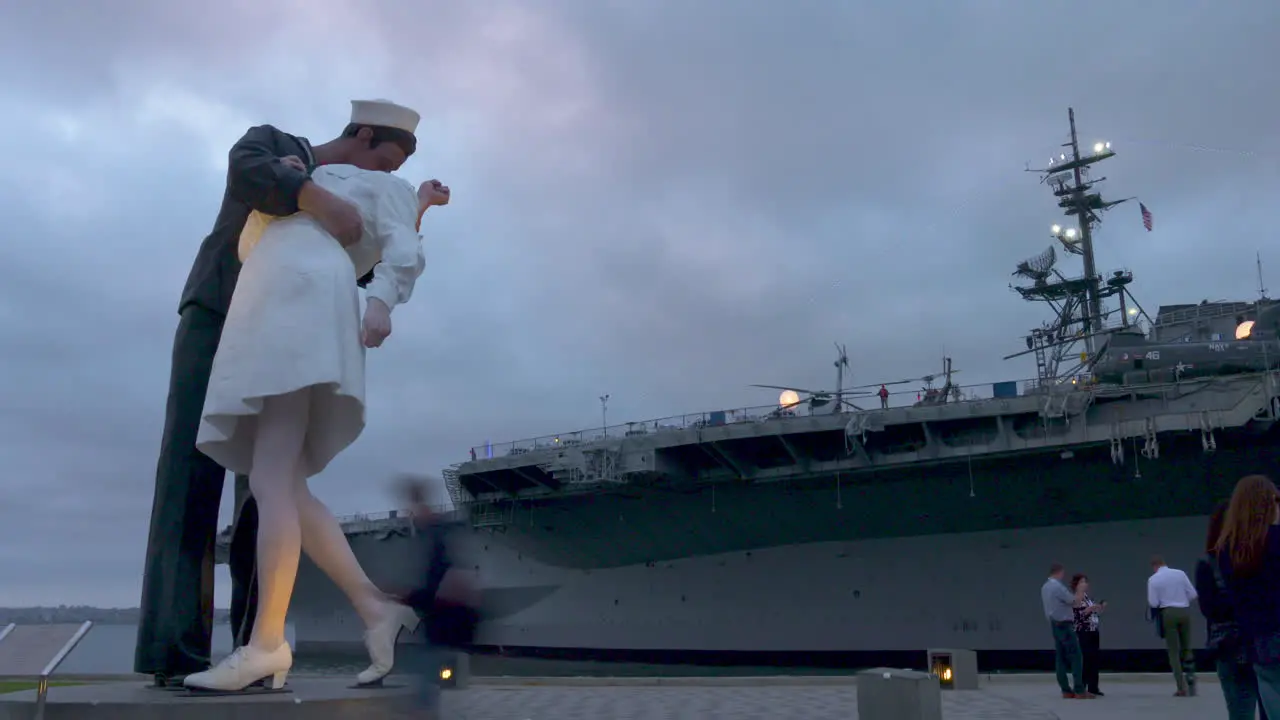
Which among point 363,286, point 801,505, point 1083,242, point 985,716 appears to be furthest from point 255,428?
point 1083,242

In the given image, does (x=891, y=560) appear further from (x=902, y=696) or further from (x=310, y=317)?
(x=310, y=317)

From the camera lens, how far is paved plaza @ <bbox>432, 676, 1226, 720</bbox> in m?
7.16

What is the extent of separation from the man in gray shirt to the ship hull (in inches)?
427

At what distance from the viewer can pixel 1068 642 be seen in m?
9.48

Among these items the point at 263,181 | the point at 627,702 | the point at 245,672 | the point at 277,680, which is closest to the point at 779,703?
the point at 627,702

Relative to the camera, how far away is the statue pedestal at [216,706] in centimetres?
312

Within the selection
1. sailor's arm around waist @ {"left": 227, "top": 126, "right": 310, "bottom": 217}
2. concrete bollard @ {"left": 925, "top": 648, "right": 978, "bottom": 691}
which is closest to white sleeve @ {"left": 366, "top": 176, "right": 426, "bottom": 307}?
sailor's arm around waist @ {"left": 227, "top": 126, "right": 310, "bottom": 217}

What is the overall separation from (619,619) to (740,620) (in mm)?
3495

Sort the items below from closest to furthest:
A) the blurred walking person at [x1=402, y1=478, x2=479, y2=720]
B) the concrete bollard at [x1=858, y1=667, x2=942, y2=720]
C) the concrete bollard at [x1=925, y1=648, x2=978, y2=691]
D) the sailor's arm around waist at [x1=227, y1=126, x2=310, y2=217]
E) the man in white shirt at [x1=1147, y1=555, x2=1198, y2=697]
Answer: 1. the sailor's arm around waist at [x1=227, y1=126, x2=310, y2=217]
2. the blurred walking person at [x1=402, y1=478, x2=479, y2=720]
3. the concrete bollard at [x1=858, y1=667, x2=942, y2=720]
4. the man in white shirt at [x1=1147, y1=555, x2=1198, y2=697]
5. the concrete bollard at [x1=925, y1=648, x2=978, y2=691]

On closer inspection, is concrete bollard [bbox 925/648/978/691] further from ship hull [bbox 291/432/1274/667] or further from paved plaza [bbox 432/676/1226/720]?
ship hull [bbox 291/432/1274/667]

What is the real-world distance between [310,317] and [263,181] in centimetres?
62

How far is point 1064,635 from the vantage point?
9516 millimetres

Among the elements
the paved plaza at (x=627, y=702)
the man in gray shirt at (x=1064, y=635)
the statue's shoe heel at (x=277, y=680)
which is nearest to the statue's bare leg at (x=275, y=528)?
the statue's shoe heel at (x=277, y=680)

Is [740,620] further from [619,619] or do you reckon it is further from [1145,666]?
[1145,666]
